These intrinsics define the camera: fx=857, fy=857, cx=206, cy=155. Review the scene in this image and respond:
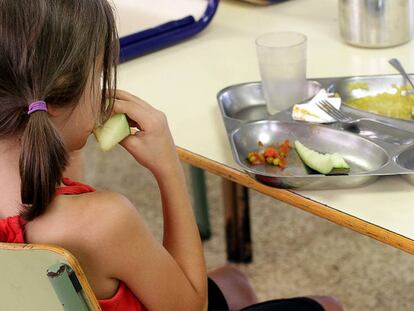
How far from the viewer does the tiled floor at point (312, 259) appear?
2051mm

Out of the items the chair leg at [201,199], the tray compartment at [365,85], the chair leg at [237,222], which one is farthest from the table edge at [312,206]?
the chair leg at [201,199]

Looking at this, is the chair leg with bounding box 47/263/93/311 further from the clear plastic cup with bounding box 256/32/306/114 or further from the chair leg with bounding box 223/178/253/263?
the chair leg with bounding box 223/178/253/263

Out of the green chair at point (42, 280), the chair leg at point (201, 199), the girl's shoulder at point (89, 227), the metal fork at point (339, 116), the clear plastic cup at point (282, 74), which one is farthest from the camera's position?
the chair leg at point (201, 199)

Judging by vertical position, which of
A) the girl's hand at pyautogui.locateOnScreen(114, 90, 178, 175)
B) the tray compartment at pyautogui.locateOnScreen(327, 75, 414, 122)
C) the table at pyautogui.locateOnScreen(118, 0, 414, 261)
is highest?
the girl's hand at pyautogui.locateOnScreen(114, 90, 178, 175)

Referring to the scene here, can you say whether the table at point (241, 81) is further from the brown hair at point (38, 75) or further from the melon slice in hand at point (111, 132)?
the brown hair at point (38, 75)

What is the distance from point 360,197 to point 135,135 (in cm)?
31

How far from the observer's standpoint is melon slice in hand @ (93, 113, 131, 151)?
111 cm

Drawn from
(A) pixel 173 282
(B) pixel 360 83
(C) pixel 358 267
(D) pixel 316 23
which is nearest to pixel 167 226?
(A) pixel 173 282

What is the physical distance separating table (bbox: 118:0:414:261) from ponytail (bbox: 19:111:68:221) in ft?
1.11

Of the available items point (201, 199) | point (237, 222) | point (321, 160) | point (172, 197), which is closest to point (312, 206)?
point (321, 160)

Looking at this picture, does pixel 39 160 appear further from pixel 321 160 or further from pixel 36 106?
pixel 321 160

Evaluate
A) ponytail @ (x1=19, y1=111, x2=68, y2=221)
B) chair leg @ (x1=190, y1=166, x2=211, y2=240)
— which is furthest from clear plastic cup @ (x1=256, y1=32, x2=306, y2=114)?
chair leg @ (x1=190, y1=166, x2=211, y2=240)

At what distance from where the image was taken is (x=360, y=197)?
1.11 m

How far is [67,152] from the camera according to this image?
0.94m
